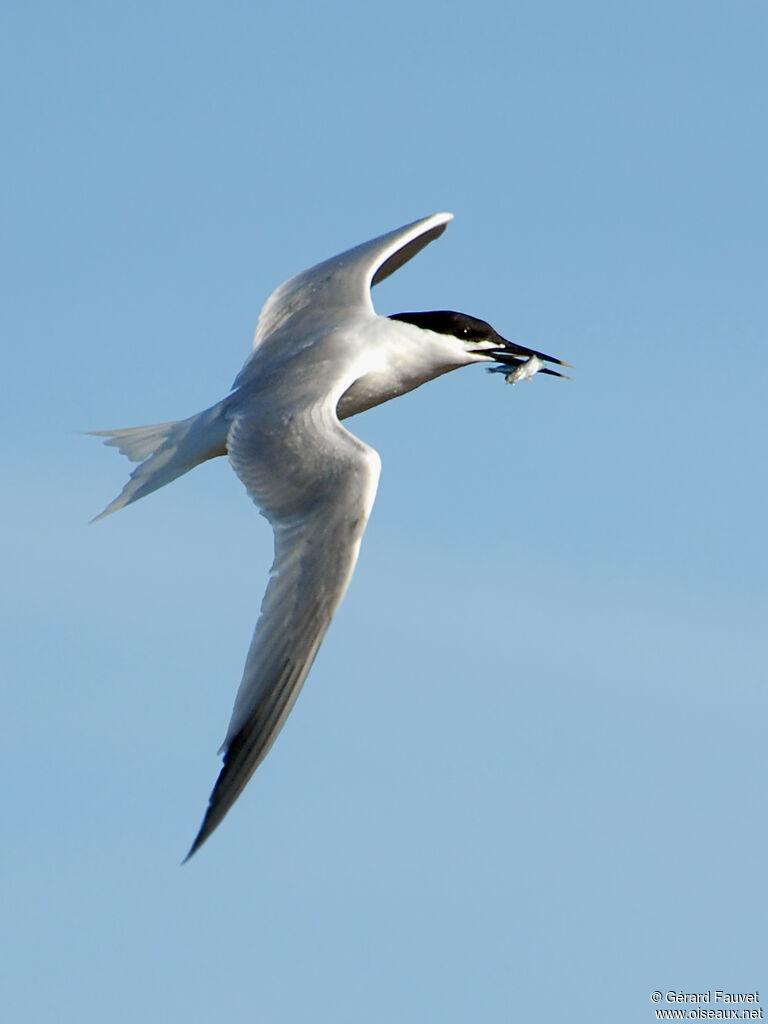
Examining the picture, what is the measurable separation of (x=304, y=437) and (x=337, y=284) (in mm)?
2683

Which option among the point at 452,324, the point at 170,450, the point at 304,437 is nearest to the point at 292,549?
the point at 304,437

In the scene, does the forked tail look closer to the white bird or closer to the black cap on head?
the white bird

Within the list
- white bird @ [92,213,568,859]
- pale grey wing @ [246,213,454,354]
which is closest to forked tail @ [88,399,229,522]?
white bird @ [92,213,568,859]

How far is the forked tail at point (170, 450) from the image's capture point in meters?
9.13

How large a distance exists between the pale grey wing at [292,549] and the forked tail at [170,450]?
40 cm

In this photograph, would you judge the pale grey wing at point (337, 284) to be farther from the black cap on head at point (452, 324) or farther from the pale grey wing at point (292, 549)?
the pale grey wing at point (292, 549)

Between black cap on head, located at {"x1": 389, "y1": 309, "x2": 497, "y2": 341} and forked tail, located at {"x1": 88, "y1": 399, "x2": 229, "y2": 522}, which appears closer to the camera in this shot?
forked tail, located at {"x1": 88, "y1": 399, "x2": 229, "y2": 522}

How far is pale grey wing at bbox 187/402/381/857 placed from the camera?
7.09m

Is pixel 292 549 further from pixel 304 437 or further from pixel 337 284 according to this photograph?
pixel 337 284

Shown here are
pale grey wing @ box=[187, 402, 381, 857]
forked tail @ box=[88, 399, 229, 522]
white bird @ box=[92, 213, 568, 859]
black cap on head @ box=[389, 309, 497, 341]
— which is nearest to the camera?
pale grey wing @ box=[187, 402, 381, 857]

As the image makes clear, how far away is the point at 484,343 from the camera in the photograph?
1030 centimetres

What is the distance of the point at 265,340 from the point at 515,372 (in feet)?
5.23

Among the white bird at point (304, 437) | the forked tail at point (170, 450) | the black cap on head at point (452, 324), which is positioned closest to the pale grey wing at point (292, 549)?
the white bird at point (304, 437)

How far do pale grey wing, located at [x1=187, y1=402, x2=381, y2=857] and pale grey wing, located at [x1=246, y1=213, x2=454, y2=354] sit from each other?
2007mm
